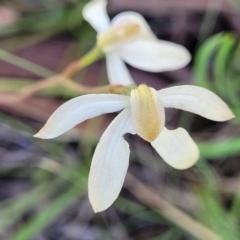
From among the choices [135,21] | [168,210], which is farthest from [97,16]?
[168,210]

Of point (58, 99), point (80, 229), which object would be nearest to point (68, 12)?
point (58, 99)

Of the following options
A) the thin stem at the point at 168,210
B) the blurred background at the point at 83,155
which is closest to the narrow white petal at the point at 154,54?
the blurred background at the point at 83,155

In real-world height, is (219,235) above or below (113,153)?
below

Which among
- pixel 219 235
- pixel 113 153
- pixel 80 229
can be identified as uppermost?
pixel 113 153

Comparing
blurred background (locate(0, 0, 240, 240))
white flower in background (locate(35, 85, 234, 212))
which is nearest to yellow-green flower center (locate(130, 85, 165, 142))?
white flower in background (locate(35, 85, 234, 212))

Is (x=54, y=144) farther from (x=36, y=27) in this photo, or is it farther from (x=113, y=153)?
(x=113, y=153)

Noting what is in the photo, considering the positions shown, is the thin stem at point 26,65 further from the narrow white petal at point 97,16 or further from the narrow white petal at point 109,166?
the narrow white petal at point 109,166

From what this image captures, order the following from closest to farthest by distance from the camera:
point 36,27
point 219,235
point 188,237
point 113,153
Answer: point 113,153 < point 219,235 < point 188,237 < point 36,27
